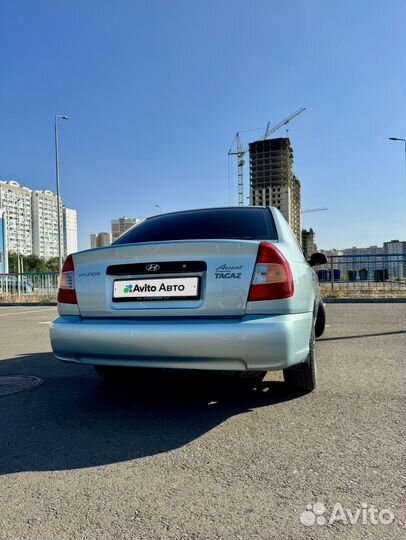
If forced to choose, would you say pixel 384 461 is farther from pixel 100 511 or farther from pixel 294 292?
pixel 100 511

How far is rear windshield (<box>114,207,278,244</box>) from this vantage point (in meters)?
3.15

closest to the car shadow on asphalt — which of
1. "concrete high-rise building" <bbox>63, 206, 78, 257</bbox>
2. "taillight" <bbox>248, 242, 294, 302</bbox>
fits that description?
"taillight" <bbox>248, 242, 294, 302</bbox>

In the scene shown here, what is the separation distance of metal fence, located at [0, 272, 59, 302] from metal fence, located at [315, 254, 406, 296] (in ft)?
39.1

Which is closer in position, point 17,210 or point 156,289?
point 156,289

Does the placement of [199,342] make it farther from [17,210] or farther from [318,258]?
[17,210]

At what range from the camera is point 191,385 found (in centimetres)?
367

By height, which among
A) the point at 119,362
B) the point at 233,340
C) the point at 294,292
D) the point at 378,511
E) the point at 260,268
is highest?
the point at 260,268

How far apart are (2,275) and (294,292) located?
64.2 feet

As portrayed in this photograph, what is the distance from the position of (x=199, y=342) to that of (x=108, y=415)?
1080mm

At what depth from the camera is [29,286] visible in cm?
1864

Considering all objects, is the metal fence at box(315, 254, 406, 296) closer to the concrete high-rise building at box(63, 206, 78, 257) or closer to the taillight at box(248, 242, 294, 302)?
the taillight at box(248, 242, 294, 302)

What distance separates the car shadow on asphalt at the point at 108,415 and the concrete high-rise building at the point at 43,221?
292ft

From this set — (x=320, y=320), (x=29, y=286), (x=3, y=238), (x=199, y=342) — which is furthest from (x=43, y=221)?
(x=199, y=342)

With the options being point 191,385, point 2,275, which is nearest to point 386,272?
point 191,385
